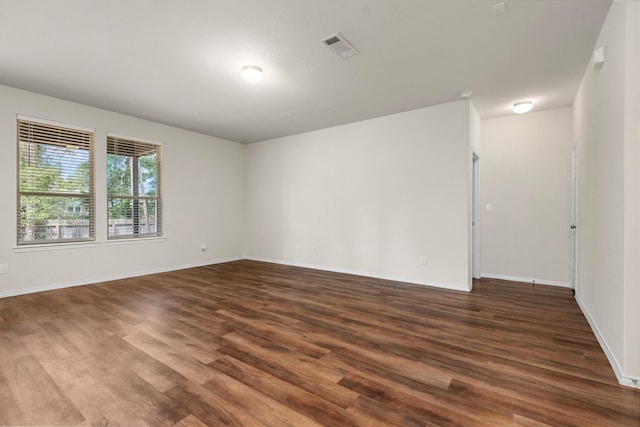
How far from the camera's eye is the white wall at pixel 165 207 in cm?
388

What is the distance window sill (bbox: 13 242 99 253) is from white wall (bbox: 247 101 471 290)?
10.8 ft

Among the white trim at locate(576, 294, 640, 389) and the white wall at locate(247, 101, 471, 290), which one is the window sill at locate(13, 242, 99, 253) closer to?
the white wall at locate(247, 101, 471, 290)

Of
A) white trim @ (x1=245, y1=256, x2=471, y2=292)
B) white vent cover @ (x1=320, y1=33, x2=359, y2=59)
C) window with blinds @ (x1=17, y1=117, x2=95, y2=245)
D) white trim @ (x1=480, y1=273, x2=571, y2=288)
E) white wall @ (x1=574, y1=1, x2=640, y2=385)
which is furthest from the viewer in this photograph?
white trim @ (x1=480, y1=273, x2=571, y2=288)

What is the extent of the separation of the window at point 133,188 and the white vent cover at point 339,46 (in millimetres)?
4172

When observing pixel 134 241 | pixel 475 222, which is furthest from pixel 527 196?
pixel 134 241

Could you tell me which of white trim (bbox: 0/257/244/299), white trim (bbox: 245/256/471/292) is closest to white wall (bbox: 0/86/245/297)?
white trim (bbox: 0/257/244/299)

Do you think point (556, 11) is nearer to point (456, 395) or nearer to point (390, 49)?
point (390, 49)

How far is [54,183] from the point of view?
14.0 feet

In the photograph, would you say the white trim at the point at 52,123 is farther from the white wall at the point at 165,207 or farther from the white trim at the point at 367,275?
the white trim at the point at 367,275

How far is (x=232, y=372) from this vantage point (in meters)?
2.04

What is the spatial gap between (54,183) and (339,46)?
15.2 ft

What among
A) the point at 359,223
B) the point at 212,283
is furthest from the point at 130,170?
the point at 359,223

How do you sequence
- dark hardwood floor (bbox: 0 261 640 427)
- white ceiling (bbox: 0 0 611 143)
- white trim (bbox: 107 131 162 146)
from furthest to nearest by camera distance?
white trim (bbox: 107 131 162 146) → white ceiling (bbox: 0 0 611 143) → dark hardwood floor (bbox: 0 261 640 427)

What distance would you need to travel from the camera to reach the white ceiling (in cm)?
234
